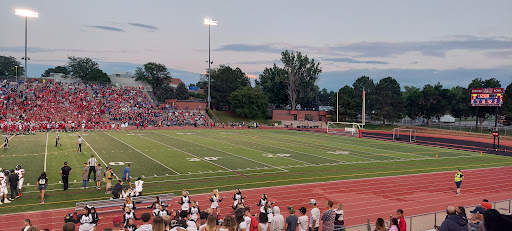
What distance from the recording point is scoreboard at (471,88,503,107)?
50.2 meters

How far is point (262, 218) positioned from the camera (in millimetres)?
8961

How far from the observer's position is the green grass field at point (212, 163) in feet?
63.7

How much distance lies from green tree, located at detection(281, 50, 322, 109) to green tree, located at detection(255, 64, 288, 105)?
1534mm

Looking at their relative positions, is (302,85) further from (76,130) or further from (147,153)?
(147,153)

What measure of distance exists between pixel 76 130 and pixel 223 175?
122 ft

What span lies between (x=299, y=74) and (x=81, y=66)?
69.1 meters

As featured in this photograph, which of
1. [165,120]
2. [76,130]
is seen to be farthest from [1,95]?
[165,120]

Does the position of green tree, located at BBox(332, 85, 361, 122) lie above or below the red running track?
above

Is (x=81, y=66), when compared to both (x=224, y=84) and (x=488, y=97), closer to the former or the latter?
(x=224, y=84)

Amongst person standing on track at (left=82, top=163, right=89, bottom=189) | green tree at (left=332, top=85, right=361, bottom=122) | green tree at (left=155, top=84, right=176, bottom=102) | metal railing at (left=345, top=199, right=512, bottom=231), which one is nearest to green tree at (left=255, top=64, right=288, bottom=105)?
green tree at (left=332, top=85, right=361, bottom=122)

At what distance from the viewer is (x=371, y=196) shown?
18.2 meters

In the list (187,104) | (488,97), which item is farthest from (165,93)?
(488,97)

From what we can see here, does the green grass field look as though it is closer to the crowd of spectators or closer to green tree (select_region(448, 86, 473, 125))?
the crowd of spectators

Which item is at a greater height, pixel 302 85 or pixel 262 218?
pixel 302 85
